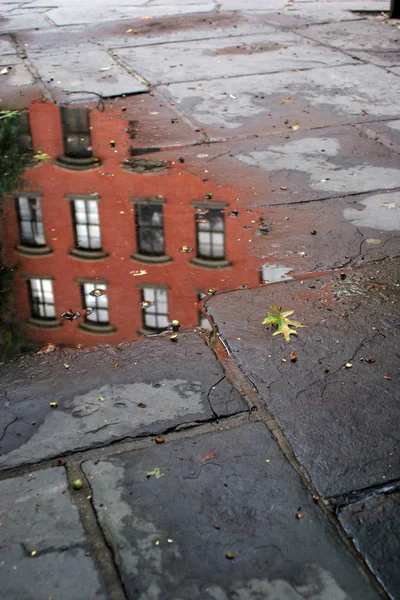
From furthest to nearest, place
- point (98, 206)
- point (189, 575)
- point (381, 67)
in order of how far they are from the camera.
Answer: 1. point (381, 67)
2. point (98, 206)
3. point (189, 575)

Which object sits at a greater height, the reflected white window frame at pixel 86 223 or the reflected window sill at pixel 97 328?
the reflected white window frame at pixel 86 223

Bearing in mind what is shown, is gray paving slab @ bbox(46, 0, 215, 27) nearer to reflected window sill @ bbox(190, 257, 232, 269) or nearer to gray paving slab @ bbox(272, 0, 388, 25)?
gray paving slab @ bbox(272, 0, 388, 25)

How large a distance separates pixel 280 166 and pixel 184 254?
4.75 ft

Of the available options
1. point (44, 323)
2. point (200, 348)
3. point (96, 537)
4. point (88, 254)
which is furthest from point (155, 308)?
point (96, 537)

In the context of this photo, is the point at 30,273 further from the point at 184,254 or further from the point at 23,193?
the point at 23,193

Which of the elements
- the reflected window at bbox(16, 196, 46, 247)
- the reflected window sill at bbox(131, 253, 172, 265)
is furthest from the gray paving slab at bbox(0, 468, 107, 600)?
the reflected window at bbox(16, 196, 46, 247)

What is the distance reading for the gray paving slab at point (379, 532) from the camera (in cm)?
178

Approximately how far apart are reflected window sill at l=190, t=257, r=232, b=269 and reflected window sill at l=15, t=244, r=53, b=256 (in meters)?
0.80

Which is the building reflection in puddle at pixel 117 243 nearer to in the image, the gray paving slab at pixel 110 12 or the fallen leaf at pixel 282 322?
the fallen leaf at pixel 282 322

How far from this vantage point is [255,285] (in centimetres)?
324

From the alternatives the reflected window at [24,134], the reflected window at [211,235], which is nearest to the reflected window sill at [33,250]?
the reflected window at [211,235]

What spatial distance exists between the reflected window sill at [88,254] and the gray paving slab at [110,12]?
24.5 ft

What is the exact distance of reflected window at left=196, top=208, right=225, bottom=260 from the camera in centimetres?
349

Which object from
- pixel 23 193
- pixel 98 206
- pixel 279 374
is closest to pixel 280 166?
pixel 98 206
